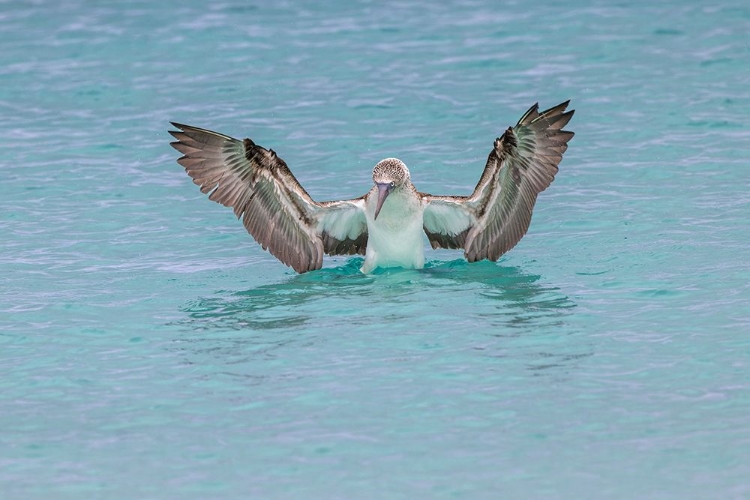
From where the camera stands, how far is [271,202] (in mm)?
11086

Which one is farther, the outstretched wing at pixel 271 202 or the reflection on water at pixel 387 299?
the outstretched wing at pixel 271 202

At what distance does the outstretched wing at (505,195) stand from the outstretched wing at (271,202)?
0.69 meters

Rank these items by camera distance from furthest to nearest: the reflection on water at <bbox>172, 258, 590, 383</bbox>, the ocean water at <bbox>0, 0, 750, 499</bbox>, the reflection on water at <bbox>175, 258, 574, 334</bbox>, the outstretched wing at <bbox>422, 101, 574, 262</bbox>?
the outstretched wing at <bbox>422, 101, 574, 262</bbox> → the reflection on water at <bbox>175, 258, 574, 334</bbox> → the reflection on water at <bbox>172, 258, 590, 383</bbox> → the ocean water at <bbox>0, 0, 750, 499</bbox>

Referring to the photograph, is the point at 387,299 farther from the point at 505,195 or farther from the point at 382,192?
the point at 505,195

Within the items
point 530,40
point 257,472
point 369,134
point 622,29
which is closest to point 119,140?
point 369,134

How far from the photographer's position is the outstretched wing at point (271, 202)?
35.0 feet

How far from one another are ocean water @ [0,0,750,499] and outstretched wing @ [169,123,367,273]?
0.27 m

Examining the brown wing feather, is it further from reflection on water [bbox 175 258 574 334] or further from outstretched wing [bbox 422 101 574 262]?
outstretched wing [bbox 422 101 574 262]

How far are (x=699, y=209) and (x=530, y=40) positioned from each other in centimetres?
646

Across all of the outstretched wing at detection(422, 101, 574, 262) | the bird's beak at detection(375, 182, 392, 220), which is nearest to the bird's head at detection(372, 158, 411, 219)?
the bird's beak at detection(375, 182, 392, 220)

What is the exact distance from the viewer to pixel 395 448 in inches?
302

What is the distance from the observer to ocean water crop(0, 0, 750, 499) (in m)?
7.62

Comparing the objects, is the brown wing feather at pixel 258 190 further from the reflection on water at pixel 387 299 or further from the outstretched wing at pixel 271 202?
the reflection on water at pixel 387 299

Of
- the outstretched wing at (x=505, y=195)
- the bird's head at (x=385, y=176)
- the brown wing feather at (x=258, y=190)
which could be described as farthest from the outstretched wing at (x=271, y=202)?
the outstretched wing at (x=505, y=195)
